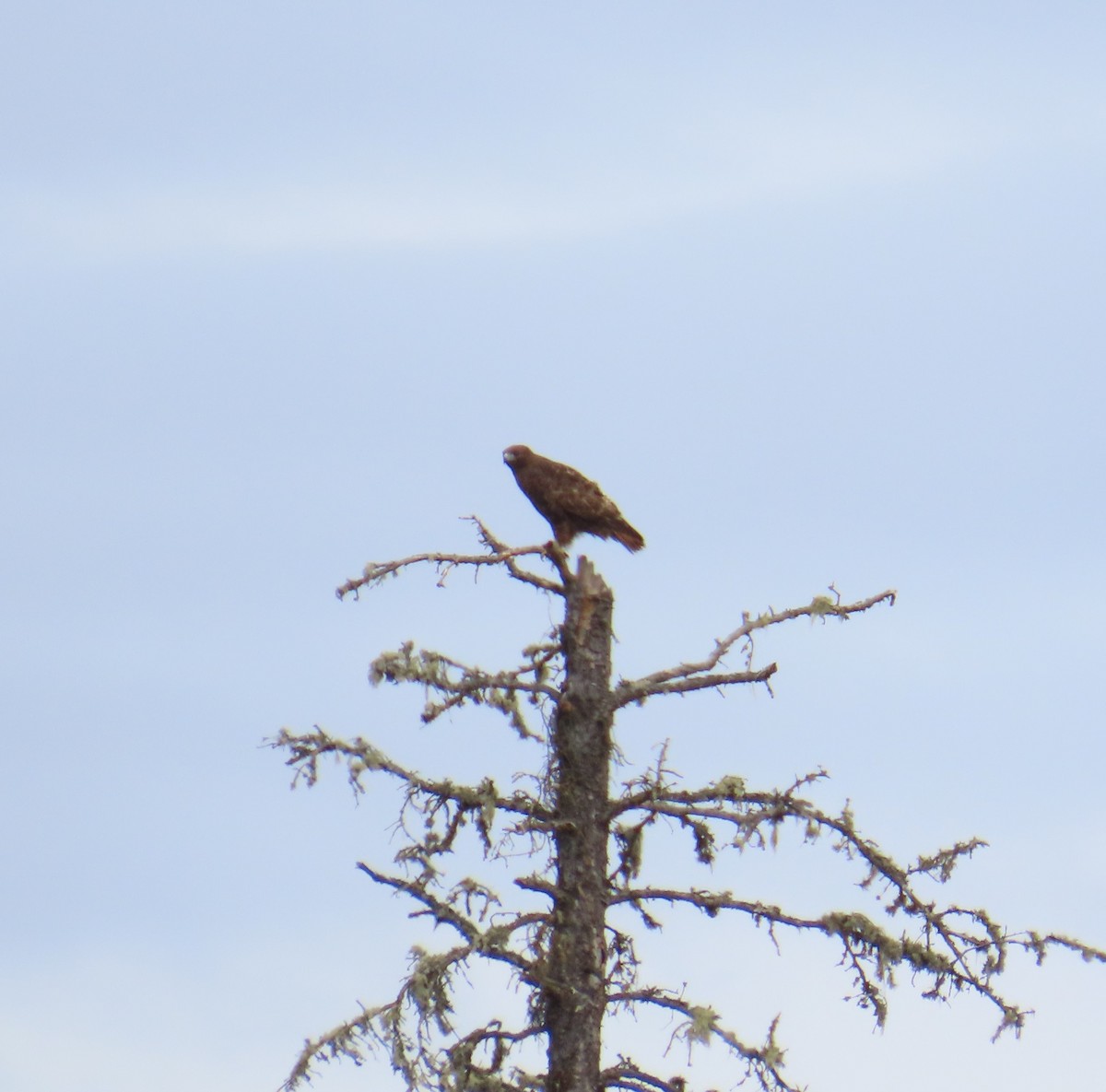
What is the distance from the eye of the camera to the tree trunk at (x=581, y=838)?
47.0 ft

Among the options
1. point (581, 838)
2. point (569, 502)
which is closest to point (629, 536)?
point (569, 502)

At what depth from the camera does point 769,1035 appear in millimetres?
14047

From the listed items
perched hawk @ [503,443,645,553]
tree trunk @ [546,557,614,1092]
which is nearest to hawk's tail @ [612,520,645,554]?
perched hawk @ [503,443,645,553]

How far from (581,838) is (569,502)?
3.99 meters

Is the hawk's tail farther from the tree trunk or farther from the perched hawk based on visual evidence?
the tree trunk

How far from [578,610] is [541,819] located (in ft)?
4.65

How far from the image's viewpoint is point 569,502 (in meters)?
18.0

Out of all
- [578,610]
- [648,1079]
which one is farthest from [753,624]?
[648,1079]

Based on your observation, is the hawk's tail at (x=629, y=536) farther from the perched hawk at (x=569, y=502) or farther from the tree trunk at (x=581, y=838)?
the tree trunk at (x=581, y=838)

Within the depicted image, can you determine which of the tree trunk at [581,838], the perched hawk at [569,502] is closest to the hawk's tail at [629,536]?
the perched hawk at [569,502]

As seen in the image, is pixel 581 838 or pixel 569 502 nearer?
pixel 581 838

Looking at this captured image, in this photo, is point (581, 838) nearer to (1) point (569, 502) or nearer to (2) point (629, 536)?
(2) point (629, 536)

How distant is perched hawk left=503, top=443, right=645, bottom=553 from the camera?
17.8 metres

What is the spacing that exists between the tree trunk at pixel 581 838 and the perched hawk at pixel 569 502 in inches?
104
